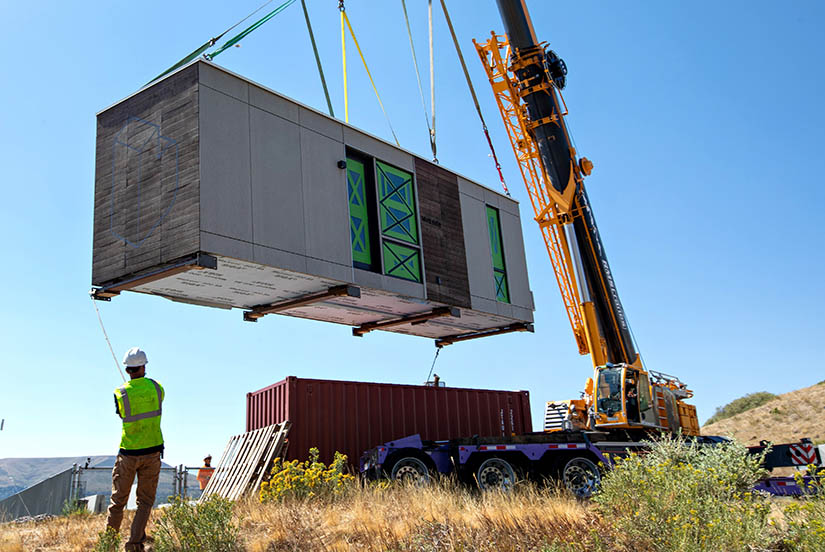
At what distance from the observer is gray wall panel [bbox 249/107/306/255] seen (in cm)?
1153

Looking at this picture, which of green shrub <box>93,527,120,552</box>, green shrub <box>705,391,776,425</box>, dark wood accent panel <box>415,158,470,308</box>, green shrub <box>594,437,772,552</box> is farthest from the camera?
green shrub <box>705,391,776,425</box>

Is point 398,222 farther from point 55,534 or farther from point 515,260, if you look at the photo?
point 55,534

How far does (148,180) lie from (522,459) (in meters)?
8.80

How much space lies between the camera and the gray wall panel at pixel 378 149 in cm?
1353

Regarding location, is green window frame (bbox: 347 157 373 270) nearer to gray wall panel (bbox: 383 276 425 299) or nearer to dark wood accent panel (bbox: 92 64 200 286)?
gray wall panel (bbox: 383 276 425 299)

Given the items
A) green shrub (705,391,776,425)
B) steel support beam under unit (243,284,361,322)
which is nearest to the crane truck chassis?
Answer: steel support beam under unit (243,284,361,322)

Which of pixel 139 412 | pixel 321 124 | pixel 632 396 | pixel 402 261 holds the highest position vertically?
pixel 321 124

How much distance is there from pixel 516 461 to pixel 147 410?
8.18 metres

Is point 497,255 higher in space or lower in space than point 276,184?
lower

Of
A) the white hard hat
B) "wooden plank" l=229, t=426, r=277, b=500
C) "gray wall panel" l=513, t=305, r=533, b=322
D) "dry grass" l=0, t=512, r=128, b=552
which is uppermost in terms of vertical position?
"gray wall panel" l=513, t=305, r=533, b=322

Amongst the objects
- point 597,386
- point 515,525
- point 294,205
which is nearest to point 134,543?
point 515,525

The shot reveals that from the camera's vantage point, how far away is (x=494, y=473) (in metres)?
14.6

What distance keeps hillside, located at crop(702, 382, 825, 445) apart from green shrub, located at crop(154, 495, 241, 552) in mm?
34545

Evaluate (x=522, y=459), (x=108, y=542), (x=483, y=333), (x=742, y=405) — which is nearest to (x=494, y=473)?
(x=522, y=459)
